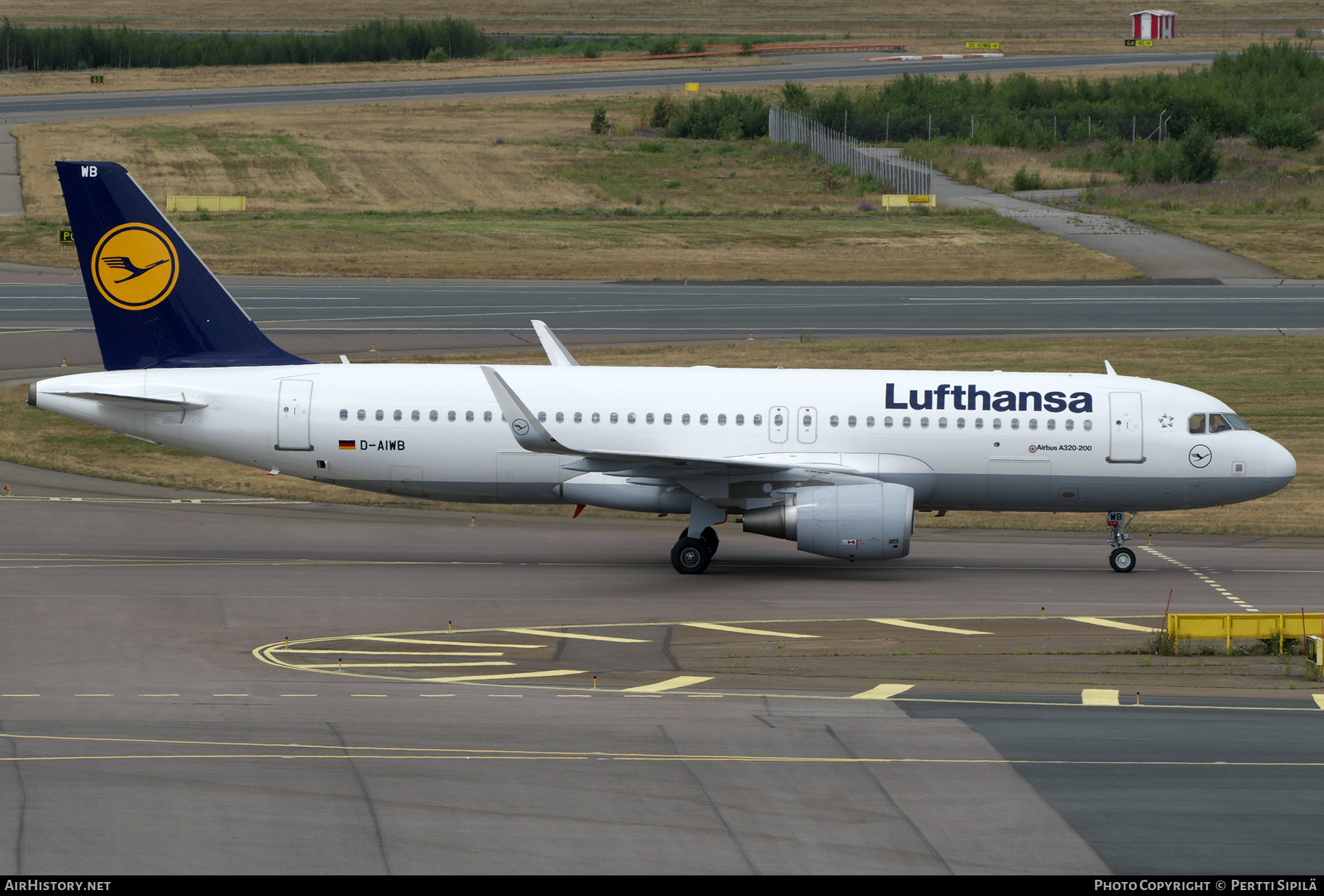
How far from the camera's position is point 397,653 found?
24156mm

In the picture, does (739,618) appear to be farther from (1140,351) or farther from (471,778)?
(1140,351)

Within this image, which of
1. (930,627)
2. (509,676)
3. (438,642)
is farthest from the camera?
(930,627)

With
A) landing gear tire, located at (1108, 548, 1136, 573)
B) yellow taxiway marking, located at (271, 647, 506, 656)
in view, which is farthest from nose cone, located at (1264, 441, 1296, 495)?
yellow taxiway marking, located at (271, 647, 506, 656)

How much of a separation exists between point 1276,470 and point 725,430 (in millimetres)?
11723

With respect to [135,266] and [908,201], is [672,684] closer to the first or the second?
[135,266]

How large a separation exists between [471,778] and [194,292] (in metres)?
17.5

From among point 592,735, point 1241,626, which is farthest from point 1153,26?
point 592,735

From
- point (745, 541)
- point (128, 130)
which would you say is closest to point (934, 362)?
point (745, 541)

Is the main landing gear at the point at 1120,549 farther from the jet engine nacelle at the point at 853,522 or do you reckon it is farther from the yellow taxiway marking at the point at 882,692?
the yellow taxiway marking at the point at 882,692

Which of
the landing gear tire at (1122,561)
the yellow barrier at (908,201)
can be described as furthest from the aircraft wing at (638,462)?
the yellow barrier at (908,201)

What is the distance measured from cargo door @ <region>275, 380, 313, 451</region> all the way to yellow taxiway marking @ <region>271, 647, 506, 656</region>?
7343 mm

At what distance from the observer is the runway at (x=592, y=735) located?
617 inches

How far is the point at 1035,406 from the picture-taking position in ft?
101

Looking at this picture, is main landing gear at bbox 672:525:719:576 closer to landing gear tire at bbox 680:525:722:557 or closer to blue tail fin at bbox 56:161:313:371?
landing gear tire at bbox 680:525:722:557
